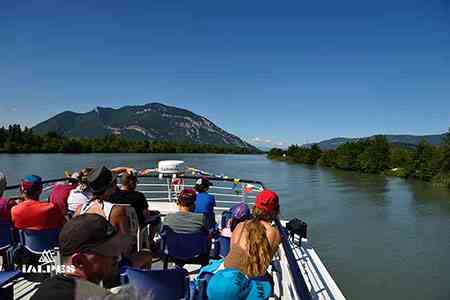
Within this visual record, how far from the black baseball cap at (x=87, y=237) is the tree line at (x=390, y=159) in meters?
38.8

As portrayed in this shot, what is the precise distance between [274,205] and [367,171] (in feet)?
171

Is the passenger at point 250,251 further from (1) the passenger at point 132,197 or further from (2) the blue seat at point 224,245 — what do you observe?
(1) the passenger at point 132,197

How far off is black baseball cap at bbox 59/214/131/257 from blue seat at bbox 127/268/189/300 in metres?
1.09

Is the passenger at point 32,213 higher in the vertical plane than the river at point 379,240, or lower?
higher

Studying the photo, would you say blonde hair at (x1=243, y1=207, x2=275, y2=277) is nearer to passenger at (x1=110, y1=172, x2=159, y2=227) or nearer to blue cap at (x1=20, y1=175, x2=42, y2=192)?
passenger at (x1=110, y1=172, x2=159, y2=227)

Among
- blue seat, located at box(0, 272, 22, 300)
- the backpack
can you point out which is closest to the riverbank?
the backpack

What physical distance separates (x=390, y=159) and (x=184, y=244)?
52.2m

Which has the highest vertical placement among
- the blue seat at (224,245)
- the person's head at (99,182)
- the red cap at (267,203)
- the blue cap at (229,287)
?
the person's head at (99,182)

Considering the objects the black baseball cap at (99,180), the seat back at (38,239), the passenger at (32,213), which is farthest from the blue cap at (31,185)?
the black baseball cap at (99,180)

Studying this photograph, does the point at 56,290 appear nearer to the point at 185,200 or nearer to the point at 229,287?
the point at 229,287

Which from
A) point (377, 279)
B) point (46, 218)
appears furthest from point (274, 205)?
point (377, 279)

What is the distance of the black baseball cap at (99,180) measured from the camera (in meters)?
2.50

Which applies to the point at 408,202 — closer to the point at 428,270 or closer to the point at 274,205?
the point at 428,270

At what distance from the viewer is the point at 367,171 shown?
169 feet
